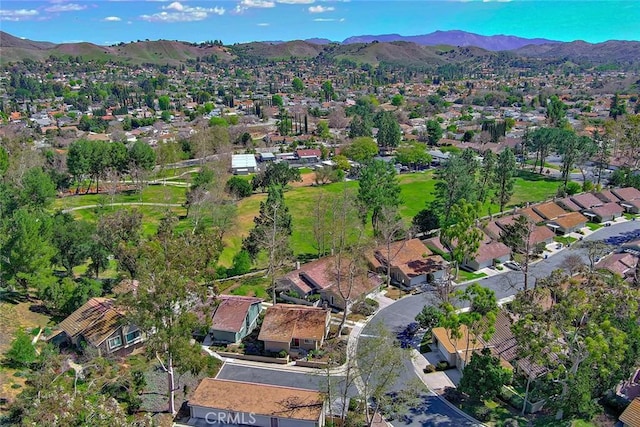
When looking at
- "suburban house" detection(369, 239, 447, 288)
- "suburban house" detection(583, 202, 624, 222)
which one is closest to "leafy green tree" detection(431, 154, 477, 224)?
"suburban house" detection(369, 239, 447, 288)

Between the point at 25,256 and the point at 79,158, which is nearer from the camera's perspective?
the point at 25,256

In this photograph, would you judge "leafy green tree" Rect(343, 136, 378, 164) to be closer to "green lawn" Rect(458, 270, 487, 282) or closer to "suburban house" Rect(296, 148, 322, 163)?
"suburban house" Rect(296, 148, 322, 163)

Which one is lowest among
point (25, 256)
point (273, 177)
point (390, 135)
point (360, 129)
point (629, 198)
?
point (629, 198)

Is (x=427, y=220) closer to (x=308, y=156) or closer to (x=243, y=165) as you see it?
(x=243, y=165)

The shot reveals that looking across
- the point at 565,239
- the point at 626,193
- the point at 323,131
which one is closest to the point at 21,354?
the point at 565,239

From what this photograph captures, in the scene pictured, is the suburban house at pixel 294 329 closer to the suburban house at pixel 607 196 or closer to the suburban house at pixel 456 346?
the suburban house at pixel 456 346

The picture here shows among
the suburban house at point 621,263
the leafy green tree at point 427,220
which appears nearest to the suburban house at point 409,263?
the leafy green tree at point 427,220

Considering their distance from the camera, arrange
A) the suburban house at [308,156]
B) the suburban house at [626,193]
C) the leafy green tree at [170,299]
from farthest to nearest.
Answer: the suburban house at [308,156]
the suburban house at [626,193]
the leafy green tree at [170,299]

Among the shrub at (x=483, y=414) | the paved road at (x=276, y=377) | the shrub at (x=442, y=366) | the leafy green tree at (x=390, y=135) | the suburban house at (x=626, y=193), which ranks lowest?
the paved road at (x=276, y=377)
